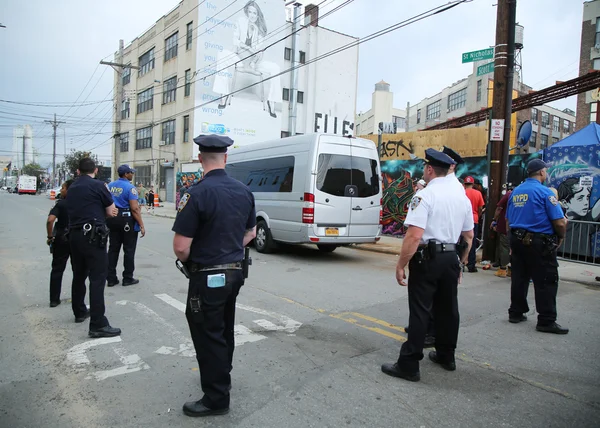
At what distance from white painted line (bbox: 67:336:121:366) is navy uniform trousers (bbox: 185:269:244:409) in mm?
1559

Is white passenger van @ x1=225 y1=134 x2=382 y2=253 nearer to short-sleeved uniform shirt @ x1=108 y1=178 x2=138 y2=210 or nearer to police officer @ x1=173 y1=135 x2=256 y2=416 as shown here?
short-sleeved uniform shirt @ x1=108 y1=178 x2=138 y2=210

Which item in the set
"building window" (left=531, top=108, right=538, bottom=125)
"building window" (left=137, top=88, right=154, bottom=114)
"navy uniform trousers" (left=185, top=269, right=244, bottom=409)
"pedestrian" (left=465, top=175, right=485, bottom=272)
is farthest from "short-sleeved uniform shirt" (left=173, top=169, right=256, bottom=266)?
"building window" (left=531, top=108, right=538, bottom=125)

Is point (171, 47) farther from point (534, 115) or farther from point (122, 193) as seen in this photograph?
point (534, 115)

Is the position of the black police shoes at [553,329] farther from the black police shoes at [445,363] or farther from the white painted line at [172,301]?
the white painted line at [172,301]

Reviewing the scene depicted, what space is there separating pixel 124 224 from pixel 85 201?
2.38 metres

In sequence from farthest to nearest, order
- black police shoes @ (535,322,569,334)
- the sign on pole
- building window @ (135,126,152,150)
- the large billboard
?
building window @ (135,126,152,150) < the large billboard < the sign on pole < black police shoes @ (535,322,569,334)

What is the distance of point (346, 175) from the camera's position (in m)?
9.18

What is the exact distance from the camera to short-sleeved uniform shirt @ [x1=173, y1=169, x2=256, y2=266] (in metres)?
2.81

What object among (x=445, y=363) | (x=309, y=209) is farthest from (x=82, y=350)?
(x=309, y=209)

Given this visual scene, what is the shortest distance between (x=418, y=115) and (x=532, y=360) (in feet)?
218

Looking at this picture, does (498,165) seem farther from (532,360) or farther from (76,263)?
(76,263)

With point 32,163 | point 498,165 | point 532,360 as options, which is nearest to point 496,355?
point 532,360

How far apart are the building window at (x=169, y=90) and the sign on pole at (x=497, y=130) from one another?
30.4 meters

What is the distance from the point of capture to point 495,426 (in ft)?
9.26
